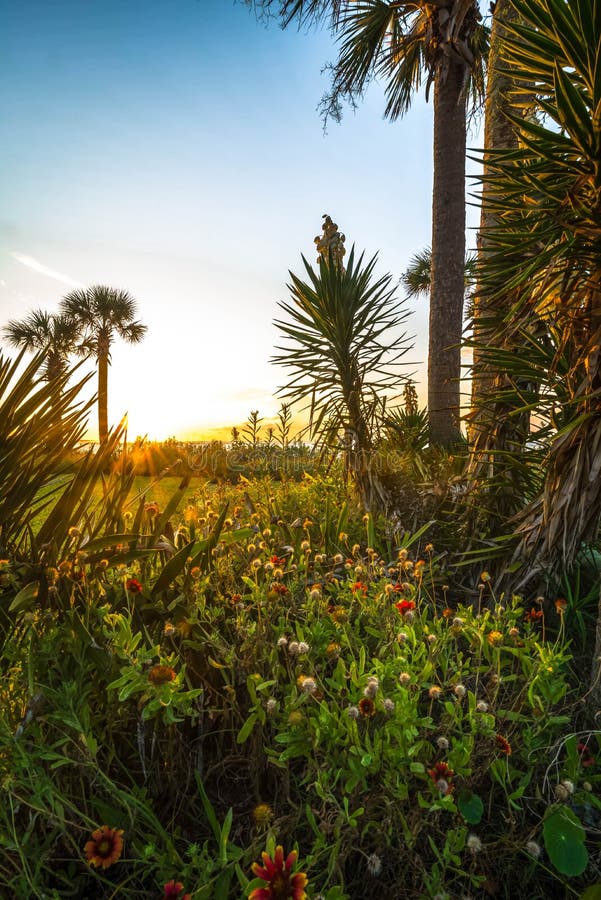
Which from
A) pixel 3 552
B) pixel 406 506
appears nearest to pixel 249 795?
pixel 3 552

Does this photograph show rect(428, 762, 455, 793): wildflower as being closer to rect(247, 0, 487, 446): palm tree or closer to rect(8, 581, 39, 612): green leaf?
rect(8, 581, 39, 612): green leaf

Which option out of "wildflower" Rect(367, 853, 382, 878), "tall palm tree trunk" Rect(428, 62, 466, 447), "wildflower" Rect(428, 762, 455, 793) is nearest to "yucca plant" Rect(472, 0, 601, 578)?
"wildflower" Rect(428, 762, 455, 793)

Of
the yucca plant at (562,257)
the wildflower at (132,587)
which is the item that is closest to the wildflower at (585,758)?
the yucca plant at (562,257)

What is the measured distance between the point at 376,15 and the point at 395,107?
132 inches

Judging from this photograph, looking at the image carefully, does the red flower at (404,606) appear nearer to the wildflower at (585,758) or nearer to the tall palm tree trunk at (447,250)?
the wildflower at (585,758)

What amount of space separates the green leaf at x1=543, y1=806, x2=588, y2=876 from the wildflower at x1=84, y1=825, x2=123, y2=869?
0.96 metres

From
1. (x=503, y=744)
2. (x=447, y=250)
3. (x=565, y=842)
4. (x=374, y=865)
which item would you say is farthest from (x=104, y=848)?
(x=447, y=250)

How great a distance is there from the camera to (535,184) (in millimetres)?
1884

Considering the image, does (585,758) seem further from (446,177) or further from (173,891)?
(446,177)

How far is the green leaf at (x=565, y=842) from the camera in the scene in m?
1.19

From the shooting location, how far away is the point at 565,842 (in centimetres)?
123

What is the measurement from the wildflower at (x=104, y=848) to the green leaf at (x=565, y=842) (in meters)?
0.96

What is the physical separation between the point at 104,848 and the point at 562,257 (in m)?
2.29

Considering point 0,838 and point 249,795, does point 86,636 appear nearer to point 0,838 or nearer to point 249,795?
point 0,838
